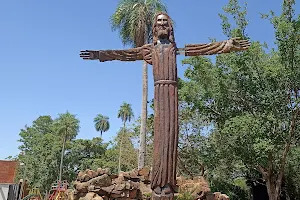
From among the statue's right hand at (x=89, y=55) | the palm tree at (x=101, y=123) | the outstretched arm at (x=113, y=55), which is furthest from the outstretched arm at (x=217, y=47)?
the palm tree at (x=101, y=123)

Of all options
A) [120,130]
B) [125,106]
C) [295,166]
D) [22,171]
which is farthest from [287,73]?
[125,106]

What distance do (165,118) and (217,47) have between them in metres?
1.50

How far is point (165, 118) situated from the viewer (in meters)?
5.04

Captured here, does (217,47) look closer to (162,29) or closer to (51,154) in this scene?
(162,29)

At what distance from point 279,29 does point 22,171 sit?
81.8ft

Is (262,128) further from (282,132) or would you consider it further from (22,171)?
(22,171)

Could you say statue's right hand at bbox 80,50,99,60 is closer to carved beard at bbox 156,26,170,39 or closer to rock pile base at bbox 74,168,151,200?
carved beard at bbox 156,26,170,39

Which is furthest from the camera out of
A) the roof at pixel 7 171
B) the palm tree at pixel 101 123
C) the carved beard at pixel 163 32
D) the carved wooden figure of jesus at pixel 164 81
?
the palm tree at pixel 101 123

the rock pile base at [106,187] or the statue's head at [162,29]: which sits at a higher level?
the statue's head at [162,29]

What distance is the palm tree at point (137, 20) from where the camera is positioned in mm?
16688

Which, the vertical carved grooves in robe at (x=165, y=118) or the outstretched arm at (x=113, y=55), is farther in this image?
the outstretched arm at (x=113, y=55)

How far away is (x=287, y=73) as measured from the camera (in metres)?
12.8

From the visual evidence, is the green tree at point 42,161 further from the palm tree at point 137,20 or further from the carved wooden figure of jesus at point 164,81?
the carved wooden figure of jesus at point 164,81

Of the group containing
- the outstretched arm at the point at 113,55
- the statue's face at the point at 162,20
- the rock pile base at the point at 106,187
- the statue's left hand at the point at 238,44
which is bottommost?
the rock pile base at the point at 106,187
